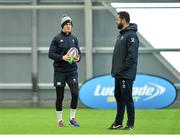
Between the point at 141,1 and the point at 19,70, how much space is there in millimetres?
3614

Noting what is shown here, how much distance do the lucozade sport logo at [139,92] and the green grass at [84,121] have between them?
1.97 ft

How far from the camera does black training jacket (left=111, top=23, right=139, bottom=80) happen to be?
10.9 m

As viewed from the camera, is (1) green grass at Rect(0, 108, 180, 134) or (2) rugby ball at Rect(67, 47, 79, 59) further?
(2) rugby ball at Rect(67, 47, 79, 59)

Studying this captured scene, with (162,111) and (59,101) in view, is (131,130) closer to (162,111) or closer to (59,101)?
(59,101)

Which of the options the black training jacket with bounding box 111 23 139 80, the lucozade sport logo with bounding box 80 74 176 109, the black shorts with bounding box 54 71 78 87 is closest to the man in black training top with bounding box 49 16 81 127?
the black shorts with bounding box 54 71 78 87

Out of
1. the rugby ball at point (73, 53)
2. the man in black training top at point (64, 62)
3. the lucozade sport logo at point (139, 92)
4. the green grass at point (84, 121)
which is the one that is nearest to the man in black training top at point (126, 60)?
the green grass at point (84, 121)

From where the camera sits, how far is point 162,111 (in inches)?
635

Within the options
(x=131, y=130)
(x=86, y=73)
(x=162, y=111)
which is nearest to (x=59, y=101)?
(x=131, y=130)

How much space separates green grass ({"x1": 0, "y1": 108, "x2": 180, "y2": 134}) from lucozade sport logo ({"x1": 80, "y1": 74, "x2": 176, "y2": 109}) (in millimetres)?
601

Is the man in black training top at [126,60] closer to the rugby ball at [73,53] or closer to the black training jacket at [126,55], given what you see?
the black training jacket at [126,55]

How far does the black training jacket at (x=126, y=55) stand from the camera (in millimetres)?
10938

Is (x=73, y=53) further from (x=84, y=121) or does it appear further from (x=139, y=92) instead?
(x=139, y=92)

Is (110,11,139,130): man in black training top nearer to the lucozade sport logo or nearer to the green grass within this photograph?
the green grass

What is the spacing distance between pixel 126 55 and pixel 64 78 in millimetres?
1291
